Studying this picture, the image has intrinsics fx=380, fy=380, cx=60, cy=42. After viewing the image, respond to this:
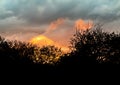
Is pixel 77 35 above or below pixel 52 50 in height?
below

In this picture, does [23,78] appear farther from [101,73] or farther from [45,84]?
[101,73]

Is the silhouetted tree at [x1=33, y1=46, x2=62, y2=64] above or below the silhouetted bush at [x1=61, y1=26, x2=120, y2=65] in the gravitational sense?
above

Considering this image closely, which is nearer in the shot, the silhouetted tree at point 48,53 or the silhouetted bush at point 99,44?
the silhouetted bush at point 99,44

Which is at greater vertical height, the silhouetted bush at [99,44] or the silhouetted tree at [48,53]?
the silhouetted tree at [48,53]

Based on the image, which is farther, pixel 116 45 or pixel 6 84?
pixel 116 45

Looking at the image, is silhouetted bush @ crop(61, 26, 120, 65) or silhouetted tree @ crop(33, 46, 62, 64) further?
silhouetted tree @ crop(33, 46, 62, 64)

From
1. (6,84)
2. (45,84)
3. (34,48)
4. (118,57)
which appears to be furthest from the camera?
(34,48)

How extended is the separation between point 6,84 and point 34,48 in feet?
262

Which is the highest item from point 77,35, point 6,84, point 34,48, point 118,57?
point 34,48

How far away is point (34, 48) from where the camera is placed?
13625 cm

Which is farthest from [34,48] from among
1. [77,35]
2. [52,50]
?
[77,35]

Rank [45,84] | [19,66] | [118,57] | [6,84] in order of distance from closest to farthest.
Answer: [6,84]
[45,84]
[19,66]
[118,57]

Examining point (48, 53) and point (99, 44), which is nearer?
point (99, 44)

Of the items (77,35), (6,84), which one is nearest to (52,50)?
(77,35)
